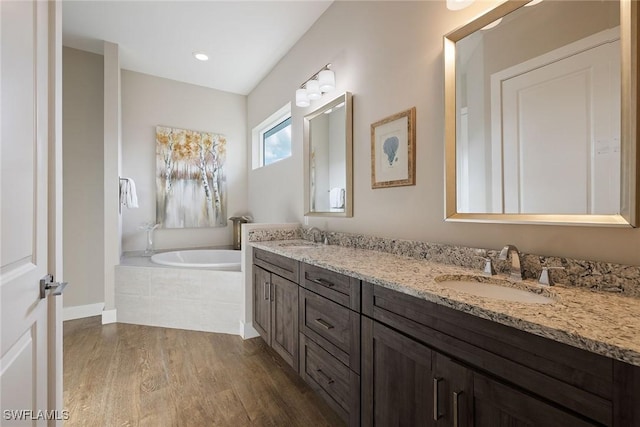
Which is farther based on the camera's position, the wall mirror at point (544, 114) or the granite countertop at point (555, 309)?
the wall mirror at point (544, 114)

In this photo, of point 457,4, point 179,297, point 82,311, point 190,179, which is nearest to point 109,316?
point 82,311

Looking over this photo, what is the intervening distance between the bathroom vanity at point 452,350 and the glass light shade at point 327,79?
1.36 meters

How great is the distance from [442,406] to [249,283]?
187cm

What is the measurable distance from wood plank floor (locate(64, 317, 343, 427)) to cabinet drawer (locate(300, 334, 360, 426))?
0.76 feet

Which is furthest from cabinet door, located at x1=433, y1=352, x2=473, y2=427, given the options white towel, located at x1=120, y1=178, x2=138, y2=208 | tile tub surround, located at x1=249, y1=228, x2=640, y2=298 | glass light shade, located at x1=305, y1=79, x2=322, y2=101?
white towel, located at x1=120, y1=178, x2=138, y2=208

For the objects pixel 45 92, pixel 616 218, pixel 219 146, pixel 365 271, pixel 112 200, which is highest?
pixel 219 146

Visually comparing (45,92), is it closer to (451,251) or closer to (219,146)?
(451,251)

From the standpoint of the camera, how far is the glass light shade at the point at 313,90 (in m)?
2.33

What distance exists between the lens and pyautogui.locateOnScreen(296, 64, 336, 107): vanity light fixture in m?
2.21

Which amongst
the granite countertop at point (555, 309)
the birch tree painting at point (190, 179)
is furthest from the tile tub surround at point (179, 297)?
the granite countertop at point (555, 309)

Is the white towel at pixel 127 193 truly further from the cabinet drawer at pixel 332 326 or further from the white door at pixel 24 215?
the cabinet drawer at pixel 332 326

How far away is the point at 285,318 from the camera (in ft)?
6.11

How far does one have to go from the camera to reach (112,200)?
2.82 meters

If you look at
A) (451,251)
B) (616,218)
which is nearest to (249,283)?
(451,251)
